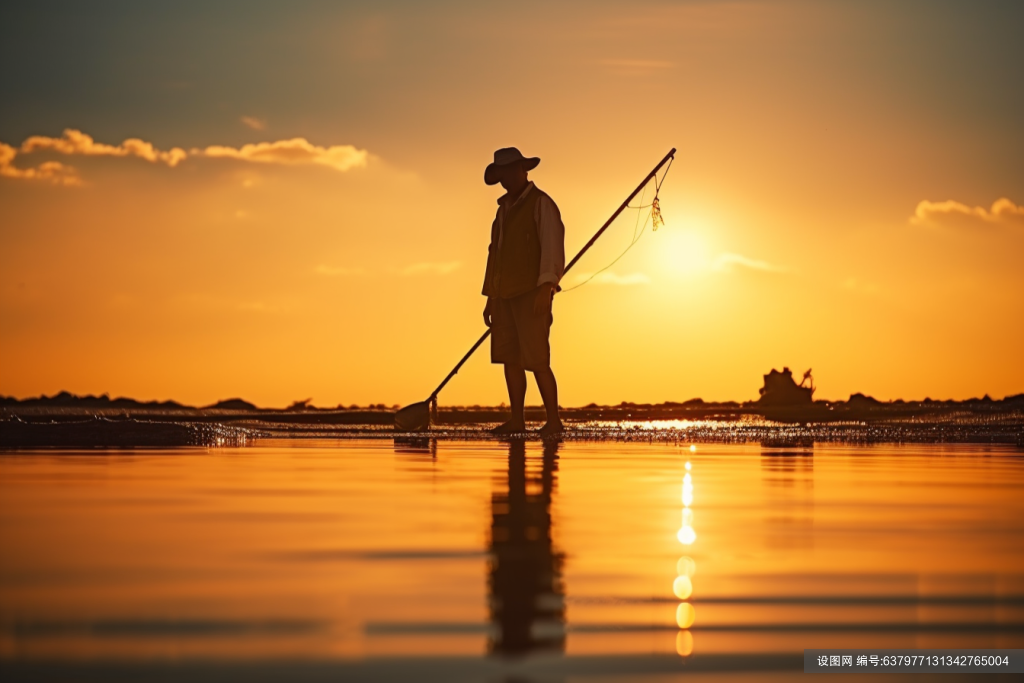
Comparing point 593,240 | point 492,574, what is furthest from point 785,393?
point 492,574

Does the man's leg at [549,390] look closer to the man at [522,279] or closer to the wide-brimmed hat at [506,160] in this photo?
the man at [522,279]

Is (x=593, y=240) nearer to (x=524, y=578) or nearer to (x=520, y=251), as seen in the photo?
(x=520, y=251)

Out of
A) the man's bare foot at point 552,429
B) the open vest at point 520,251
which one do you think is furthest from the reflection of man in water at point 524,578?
the open vest at point 520,251

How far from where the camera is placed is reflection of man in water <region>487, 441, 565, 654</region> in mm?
2092

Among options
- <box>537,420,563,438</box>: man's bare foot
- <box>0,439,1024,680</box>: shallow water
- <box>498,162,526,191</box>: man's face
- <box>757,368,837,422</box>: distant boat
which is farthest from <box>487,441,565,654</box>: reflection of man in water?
<box>757,368,837,422</box>: distant boat

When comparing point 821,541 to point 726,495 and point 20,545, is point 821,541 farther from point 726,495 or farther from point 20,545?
point 20,545

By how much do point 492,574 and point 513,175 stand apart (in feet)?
28.2

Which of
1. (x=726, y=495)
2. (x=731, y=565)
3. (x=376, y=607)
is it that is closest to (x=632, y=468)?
(x=726, y=495)

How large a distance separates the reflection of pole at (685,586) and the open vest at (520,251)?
22.4 ft

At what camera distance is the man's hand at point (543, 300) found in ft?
35.2

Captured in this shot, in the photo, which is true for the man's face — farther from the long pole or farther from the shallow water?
the shallow water

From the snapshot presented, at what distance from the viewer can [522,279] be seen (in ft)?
35.9

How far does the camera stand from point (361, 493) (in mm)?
4754

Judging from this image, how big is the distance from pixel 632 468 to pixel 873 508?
6.66 ft
